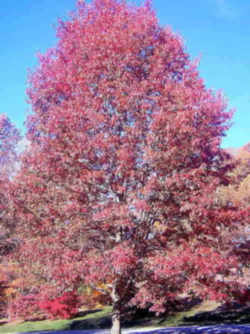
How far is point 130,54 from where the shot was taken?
360 inches

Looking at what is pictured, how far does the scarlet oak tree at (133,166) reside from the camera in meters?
7.84

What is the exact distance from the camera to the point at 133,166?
8328 mm

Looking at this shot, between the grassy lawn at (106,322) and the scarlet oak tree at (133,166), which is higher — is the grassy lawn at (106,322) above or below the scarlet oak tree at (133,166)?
below

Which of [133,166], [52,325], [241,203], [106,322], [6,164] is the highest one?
[6,164]

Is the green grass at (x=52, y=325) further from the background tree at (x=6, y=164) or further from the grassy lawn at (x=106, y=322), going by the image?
the background tree at (x=6, y=164)

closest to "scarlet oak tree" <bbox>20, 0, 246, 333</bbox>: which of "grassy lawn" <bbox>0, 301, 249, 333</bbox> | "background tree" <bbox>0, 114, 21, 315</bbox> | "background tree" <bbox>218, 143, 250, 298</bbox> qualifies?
"background tree" <bbox>218, 143, 250, 298</bbox>

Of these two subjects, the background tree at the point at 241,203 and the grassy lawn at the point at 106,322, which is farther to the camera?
the grassy lawn at the point at 106,322

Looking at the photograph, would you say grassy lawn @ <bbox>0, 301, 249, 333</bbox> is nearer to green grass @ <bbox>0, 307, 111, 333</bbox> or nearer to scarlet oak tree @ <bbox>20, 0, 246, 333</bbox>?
green grass @ <bbox>0, 307, 111, 333</bbox>

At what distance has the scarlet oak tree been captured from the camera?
784 centimetres

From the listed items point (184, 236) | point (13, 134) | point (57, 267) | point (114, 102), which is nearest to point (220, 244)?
point (184, 236)

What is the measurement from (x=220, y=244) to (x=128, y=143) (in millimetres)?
3979

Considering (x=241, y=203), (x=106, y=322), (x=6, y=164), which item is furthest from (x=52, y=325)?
(x=241, y=203)

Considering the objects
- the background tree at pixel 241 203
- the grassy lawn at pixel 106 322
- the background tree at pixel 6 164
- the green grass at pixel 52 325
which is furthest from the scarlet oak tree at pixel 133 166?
the green grass at pixel 52 325

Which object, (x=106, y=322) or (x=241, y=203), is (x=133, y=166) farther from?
(x=106, y=322)
